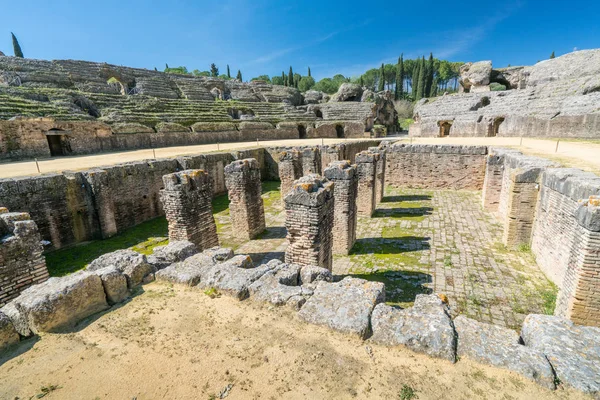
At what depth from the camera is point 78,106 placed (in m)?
21.0

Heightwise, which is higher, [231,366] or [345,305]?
[345,305]

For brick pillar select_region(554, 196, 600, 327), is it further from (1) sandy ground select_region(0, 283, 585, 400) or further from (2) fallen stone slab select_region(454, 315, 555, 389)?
(1) sandy ground select_region(0, 283, 585, 400)

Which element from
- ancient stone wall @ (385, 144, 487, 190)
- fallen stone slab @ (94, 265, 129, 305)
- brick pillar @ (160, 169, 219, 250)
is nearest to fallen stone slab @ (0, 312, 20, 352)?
fallen stone slab @ (94, 265, 129, 305)

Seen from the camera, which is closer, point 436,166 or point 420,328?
point 420,328

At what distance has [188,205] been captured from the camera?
7.49 metres

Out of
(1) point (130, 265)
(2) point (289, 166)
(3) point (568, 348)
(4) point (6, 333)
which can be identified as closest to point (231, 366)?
(4) point (6, 333)

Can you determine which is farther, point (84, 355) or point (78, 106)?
point (78, 106)

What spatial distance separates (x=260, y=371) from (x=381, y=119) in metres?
42.6

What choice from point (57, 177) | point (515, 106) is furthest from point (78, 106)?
point (515, 106)

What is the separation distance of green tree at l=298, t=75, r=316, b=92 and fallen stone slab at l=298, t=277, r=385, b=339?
74846mm

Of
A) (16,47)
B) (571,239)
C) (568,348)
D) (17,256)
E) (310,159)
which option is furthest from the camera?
(16,47)

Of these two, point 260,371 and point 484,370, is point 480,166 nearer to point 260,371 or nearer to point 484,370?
point 484,370

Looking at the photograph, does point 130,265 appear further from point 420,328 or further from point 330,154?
point 330,154

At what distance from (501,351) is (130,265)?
4.74m
